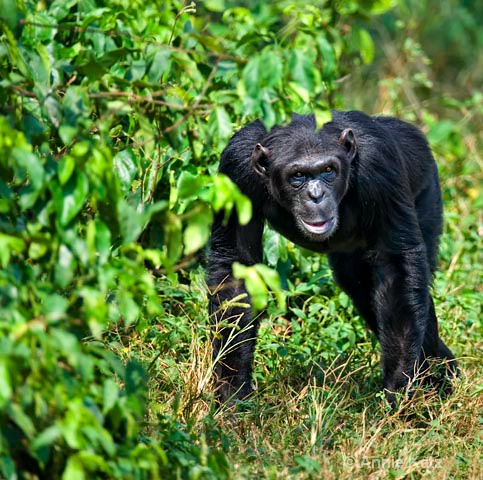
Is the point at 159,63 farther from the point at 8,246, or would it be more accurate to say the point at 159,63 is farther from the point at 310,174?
the point at 310,174

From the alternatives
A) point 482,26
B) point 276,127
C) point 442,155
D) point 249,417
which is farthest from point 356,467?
point 482,26

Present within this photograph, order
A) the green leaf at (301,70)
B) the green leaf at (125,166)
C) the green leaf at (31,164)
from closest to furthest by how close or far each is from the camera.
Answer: the green leaf at (31,164) < the green leaf at (301,70) < the green leaf at (125,166)

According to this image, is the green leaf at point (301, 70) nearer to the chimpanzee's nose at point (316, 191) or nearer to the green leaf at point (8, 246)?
the green leaf at point (8, 246)

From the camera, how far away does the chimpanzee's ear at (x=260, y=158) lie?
6.60 metres

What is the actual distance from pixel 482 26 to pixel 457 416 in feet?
33.5

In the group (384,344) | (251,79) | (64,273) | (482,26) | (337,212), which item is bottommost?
(482,26)

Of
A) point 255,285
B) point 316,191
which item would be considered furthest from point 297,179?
point 255,285

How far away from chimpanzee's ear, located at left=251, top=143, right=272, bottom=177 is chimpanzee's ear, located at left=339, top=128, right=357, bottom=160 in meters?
0.50

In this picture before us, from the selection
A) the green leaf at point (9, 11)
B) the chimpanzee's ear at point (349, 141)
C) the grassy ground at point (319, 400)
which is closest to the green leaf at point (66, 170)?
the green leaf at point (9, 11)

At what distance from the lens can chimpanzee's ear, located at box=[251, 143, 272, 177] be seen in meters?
6.60

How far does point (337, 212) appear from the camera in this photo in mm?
6676

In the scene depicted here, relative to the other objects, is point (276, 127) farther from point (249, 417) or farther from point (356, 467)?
point (356, 467)

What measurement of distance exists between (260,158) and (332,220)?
641 mm

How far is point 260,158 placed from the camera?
6.64 meters
